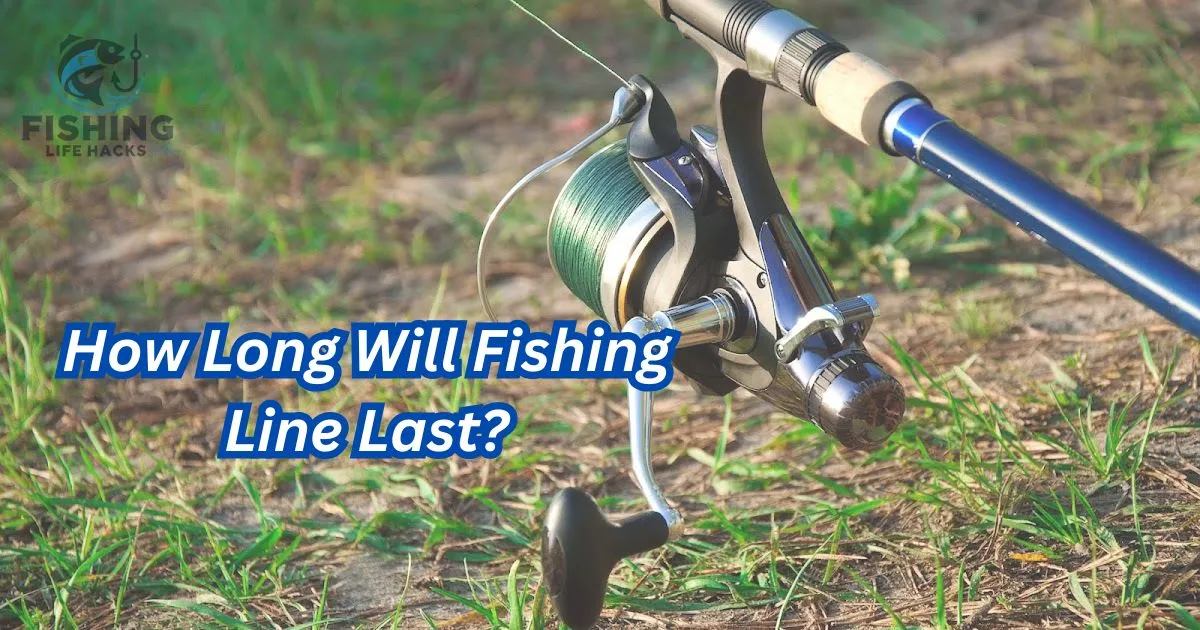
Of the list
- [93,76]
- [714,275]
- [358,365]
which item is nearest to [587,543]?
[714,275]

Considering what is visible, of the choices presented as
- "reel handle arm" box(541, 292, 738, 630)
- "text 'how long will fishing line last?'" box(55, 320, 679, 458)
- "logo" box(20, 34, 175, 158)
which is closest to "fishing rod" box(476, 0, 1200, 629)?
"reel handle arm" box(541, 292, 738, 630)

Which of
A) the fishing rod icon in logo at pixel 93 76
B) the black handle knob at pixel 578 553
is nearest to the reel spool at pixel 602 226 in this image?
the black handle knob at pixel 578 553

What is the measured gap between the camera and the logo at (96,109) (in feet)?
13.1

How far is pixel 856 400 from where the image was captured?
5.73 ft

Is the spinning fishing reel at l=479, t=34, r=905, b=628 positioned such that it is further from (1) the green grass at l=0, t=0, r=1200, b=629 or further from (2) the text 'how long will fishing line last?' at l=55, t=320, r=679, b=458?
(1) the green grass at l=0, t=0, r=1200, b=629

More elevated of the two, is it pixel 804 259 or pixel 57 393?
pixel 57 393

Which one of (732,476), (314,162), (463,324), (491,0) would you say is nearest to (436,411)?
(463,324)

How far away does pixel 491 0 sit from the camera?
463cm

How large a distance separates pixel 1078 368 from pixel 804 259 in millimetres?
777

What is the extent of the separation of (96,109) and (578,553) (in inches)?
122

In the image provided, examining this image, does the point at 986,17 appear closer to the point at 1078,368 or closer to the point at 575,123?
the point at 575,123

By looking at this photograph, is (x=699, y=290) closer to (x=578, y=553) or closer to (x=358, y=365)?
(x=578, y=553)

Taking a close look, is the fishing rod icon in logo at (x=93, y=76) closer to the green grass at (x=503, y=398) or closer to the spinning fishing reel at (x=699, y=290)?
the green grass at (x=503, y=398)

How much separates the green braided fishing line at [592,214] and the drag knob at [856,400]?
0.47 m
